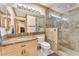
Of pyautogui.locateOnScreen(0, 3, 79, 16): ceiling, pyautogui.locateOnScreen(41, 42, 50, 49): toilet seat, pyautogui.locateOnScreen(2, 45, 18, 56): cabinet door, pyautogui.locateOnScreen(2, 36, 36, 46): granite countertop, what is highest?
pyautogui.locateOnScreen(0, 3, 79, 16): ceiling

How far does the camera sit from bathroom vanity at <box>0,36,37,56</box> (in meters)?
1.65

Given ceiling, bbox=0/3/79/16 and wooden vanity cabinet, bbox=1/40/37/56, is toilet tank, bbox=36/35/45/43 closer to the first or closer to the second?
wooden vanity cabinet, bbox=1/40/37/56

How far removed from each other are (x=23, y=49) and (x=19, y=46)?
78 millimetres

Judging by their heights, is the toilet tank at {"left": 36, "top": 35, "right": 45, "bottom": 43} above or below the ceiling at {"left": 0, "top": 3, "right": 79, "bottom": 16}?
below

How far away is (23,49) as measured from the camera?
1.75m

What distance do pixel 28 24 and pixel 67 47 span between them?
673 mm

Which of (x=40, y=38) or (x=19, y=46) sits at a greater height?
(x=40, y=38)

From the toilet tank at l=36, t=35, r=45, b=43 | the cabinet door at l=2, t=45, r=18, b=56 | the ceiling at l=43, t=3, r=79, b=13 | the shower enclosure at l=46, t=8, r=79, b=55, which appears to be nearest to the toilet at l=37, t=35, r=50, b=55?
the toilet tank at l=36, t=35, r=45, b=43

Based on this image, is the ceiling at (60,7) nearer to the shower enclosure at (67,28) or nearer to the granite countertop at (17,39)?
the shower enclosure at (67,28)

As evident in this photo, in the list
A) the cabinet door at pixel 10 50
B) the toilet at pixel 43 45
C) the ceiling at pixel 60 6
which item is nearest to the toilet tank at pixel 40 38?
the toilet at pixel 43 45

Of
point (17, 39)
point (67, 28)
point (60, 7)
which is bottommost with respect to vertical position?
point (17, 39)

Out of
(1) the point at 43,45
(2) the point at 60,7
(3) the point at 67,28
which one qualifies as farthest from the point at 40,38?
(2) the point at 60,7

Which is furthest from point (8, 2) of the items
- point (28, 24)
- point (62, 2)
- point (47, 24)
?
point (62, 2)

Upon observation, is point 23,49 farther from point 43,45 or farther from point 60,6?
point 60,6
